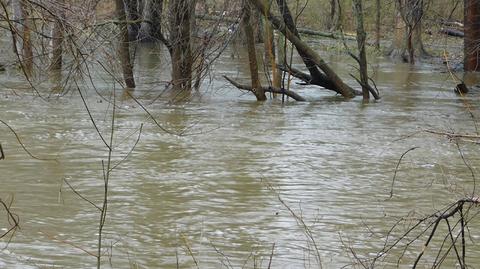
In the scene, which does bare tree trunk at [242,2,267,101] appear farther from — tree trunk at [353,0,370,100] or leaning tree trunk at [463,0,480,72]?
leaning tree trunk at [463,0,480,72]

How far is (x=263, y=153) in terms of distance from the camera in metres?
12.6

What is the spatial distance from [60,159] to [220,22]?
688 centimetres

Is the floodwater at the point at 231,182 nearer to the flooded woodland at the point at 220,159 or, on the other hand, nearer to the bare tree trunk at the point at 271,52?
the flooded woodland at the point at 220,159

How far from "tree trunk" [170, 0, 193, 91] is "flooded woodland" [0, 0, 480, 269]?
0.17 ft

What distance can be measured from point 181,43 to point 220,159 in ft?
24.0

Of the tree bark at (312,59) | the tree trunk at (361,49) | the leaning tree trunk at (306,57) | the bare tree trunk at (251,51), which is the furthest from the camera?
the tree trunk at (361,49)

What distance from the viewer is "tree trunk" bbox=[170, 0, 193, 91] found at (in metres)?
18.5

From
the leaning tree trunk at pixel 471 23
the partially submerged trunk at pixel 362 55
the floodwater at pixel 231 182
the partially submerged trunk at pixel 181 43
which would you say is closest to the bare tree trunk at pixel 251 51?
the floodwater at pixel 231 182

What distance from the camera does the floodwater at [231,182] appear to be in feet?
24.8

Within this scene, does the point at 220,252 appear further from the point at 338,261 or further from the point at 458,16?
the point at 458,16

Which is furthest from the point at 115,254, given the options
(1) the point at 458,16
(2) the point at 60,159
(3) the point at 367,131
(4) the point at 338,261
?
(1) the point at 458,16

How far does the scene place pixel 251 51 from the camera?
61.6 ft

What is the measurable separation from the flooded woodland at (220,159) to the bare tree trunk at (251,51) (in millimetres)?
52

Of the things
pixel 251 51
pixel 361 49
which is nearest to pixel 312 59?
pixel 361 49
